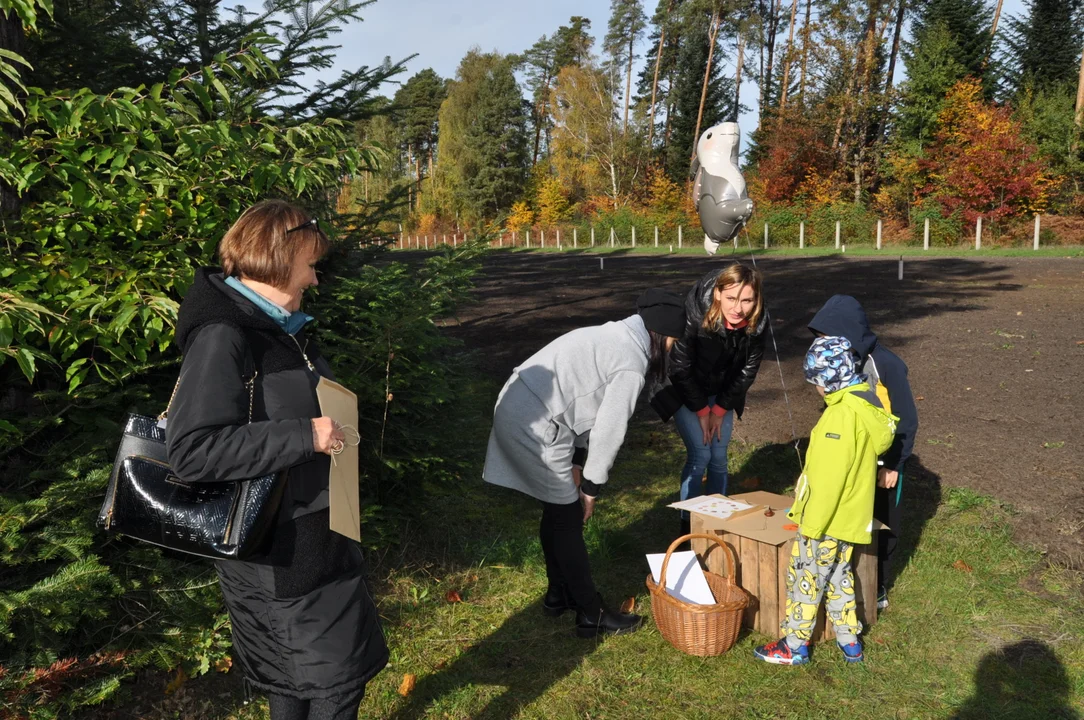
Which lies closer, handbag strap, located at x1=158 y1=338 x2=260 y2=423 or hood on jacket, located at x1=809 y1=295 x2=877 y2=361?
handbag strap, located at x1=158 y1=338 x2=260 y2=423

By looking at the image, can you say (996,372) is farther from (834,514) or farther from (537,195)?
(537,195)

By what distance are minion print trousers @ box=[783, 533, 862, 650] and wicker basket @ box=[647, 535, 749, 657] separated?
245 mm

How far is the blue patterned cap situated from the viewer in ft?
12.1

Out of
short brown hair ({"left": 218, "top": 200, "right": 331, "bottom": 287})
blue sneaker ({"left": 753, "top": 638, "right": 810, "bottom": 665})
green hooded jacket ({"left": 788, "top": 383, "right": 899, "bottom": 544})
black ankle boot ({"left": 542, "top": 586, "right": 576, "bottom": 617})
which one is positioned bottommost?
blue sneaker ({"left": 753, "top": 638, "right": 810, "bottom": 665})

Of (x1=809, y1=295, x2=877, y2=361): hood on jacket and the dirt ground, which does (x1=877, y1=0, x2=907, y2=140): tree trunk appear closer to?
the dirt ground

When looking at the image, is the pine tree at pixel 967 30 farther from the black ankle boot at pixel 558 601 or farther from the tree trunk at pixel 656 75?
the black ankle boot at pixel 558 601

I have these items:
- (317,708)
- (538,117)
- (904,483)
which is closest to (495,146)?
(538,117)

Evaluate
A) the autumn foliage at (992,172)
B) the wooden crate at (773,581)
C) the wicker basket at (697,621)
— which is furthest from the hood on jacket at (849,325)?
the autumn foliage at (992,172)

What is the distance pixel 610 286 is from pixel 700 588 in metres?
15.7

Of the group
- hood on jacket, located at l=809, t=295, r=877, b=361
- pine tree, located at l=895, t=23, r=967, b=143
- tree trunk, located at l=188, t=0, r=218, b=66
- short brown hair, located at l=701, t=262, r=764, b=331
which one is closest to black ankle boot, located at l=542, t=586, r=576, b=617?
short brown hair, located at l=701, t=262, r=764, b=331

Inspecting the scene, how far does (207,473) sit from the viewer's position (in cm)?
199

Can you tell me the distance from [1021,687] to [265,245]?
11.9ft

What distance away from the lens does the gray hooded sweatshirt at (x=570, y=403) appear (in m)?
3.68

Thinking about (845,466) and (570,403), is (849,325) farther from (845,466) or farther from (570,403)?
(570,403)
